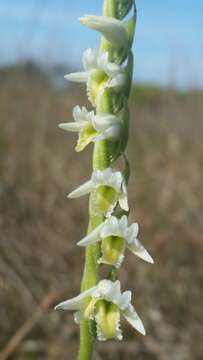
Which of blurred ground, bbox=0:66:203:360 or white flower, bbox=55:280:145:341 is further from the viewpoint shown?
blurred ground, bbox=0:66:203:360

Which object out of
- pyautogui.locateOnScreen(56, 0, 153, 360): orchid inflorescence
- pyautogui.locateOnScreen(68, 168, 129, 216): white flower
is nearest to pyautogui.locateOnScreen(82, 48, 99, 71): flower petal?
pyautogui.locateOnScreen(56, 0, 153, 360): orchid inflorescence

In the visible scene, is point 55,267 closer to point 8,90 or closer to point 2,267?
point 2,267

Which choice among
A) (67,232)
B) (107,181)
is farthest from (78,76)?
(67,232)

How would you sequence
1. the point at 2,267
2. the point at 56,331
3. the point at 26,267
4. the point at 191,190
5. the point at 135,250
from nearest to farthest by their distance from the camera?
Answer: the point at 135,250 < the point at 2,267 < the point at 56,331 < the point at 26,267 < the point at 191,190

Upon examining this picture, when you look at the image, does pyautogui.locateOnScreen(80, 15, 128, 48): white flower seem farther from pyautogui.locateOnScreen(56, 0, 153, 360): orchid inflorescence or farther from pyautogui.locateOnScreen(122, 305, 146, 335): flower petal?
pyautogui.locateOnScreen(122, 305, 146, 335): flower petal

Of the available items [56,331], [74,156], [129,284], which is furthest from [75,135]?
[56,331]

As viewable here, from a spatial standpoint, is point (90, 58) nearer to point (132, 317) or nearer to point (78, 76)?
point (78, 76)

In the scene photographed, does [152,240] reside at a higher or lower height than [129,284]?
higher
